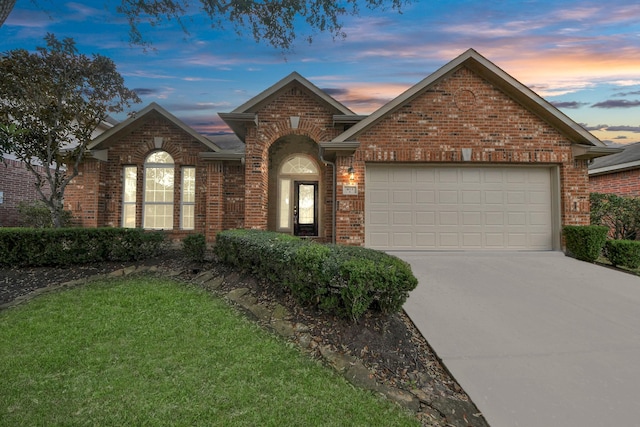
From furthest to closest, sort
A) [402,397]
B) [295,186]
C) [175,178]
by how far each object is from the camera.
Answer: [295,186], [175,178], [402,397]

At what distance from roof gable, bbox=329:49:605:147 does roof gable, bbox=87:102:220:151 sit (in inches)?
194

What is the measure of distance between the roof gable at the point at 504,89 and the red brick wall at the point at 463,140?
157 mm

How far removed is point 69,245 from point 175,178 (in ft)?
12.8

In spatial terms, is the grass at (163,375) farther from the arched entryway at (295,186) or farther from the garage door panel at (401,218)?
the arched entryway at (295,186)

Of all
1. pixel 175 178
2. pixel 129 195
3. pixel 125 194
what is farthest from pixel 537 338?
pixel 125 194

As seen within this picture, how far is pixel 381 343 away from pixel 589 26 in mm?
12893

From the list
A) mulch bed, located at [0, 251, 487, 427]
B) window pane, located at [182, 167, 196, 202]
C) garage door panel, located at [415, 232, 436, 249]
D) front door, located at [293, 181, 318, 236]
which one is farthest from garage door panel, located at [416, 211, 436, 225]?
window pane, located at [182, 167, 196, 202]

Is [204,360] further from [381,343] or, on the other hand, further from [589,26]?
[589,26]

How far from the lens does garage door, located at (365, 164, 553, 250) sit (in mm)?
8602

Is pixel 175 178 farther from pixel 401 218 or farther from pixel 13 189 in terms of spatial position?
pixel 13 189

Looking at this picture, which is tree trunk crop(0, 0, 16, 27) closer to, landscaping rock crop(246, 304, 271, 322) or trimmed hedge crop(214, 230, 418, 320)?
trimmed hedge crop(214, 230, 418, 320)

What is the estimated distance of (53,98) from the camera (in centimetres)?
836

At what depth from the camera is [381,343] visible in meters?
3.56

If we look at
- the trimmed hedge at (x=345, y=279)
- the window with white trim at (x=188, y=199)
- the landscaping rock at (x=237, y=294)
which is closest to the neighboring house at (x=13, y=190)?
the window with white trim at (x=188, y=199)
